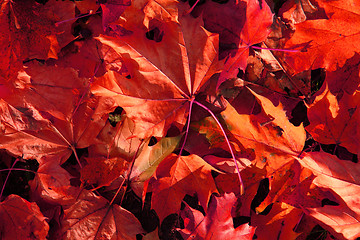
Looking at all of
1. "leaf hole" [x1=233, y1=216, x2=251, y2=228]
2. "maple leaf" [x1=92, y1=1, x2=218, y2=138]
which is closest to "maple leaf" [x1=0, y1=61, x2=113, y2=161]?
"maple leaf" [x1=92, y1=1, x2=218, y2=138]

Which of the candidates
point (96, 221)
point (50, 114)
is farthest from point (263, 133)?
point (50, 114)

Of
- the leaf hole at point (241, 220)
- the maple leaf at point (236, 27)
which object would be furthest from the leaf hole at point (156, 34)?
the leaf hole at point (241, 220)

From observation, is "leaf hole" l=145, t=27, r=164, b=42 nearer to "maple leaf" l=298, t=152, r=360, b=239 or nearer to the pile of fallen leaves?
the pile of fallen leaves

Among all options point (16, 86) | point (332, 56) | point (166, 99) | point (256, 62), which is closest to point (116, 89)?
point (166, 99)

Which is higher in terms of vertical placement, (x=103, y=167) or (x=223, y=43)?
(x=223, y=43)

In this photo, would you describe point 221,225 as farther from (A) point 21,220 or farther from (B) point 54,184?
(A) point 21,220

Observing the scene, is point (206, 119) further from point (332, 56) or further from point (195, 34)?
point (332, 56)

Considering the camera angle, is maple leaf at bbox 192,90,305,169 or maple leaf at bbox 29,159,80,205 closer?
maple leaf at bbox 192,90,305,169
